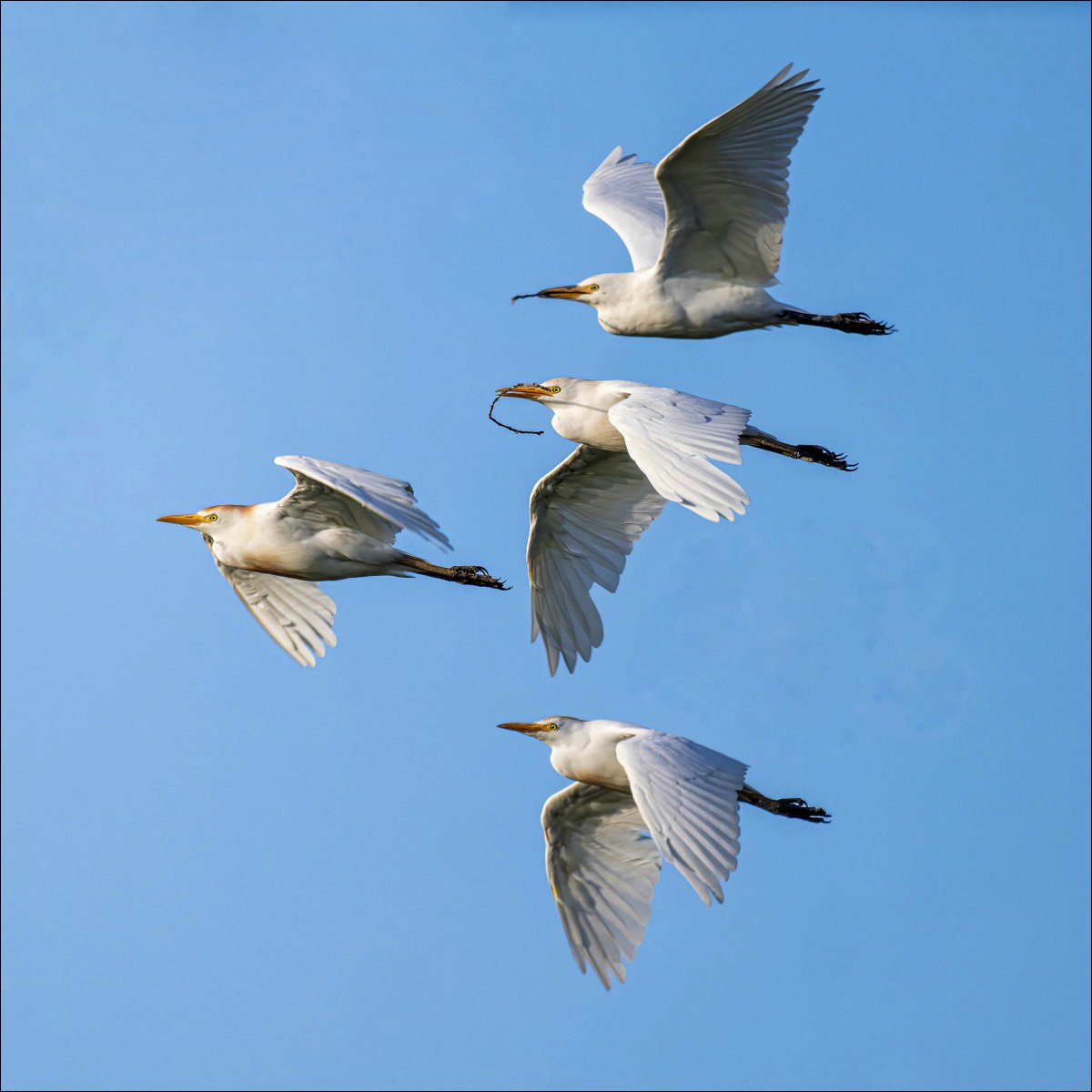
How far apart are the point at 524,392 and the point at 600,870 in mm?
4223

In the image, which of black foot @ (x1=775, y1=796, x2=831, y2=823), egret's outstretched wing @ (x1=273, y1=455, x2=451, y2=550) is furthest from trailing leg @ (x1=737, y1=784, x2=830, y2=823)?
egret's outstretched wing @ (x1=273, y1=455, x2=451, y2=550)

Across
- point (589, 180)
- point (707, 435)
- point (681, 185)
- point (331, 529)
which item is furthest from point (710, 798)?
point (589, 180)

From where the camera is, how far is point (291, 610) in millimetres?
16578

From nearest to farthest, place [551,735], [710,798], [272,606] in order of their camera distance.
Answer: [710,798], [551,735], [272,606]

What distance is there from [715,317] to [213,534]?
4581 millimetres

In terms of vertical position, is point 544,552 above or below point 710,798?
above

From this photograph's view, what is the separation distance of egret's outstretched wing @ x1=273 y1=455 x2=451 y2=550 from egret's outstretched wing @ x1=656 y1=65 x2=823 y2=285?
10.7ft

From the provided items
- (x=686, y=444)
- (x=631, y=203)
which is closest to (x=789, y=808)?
(x=686, y=444)

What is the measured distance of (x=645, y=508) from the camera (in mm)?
17000

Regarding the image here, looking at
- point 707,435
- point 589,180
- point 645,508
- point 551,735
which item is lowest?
point 551,735

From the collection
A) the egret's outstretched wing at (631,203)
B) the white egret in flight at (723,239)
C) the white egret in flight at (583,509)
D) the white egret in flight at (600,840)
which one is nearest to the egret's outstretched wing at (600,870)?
the white egret in flight at (600,840)

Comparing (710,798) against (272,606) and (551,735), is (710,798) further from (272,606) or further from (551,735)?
(272,606)

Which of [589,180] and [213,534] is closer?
[213,534]

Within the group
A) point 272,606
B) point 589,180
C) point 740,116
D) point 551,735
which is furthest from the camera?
point 589,180
